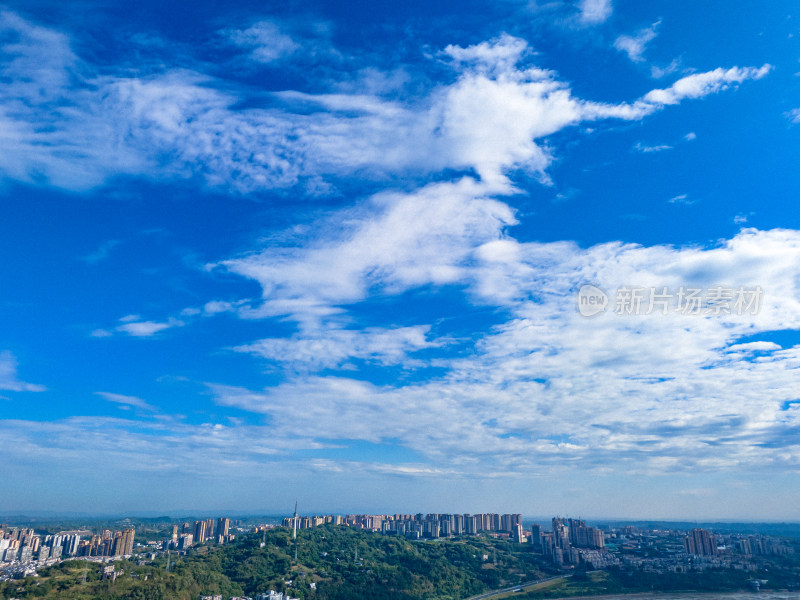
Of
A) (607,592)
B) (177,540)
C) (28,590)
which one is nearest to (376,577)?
(607,592)

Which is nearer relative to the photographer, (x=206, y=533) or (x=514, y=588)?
(x=514, y=588)

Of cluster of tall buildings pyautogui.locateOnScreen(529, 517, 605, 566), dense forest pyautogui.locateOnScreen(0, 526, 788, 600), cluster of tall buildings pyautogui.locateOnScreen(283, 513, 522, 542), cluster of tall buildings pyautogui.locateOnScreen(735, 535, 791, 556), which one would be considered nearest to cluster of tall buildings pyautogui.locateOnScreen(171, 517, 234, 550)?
cluster of tall buildings pyautogui.locateOnScreen(283, 513, 522, 542)

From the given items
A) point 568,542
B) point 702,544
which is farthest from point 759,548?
point 568,542

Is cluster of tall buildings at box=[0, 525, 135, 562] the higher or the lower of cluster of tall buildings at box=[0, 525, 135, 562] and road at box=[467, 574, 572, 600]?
the higher

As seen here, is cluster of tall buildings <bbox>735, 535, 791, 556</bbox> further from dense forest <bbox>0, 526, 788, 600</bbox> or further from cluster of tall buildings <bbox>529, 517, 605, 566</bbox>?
cluster of tall buildings <bbox>529, 517, 605, 566</bbox>

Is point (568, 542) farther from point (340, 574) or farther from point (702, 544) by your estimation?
point (340, 574)

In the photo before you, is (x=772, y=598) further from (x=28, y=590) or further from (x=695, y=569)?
(x=28, y=590)

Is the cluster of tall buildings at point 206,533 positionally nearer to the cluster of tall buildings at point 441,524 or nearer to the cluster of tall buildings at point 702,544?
the cluster of tall buildings at point 441,524

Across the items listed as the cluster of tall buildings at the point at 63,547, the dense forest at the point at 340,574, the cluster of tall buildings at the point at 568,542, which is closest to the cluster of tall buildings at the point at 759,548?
the dense forest at the point at 340,574
